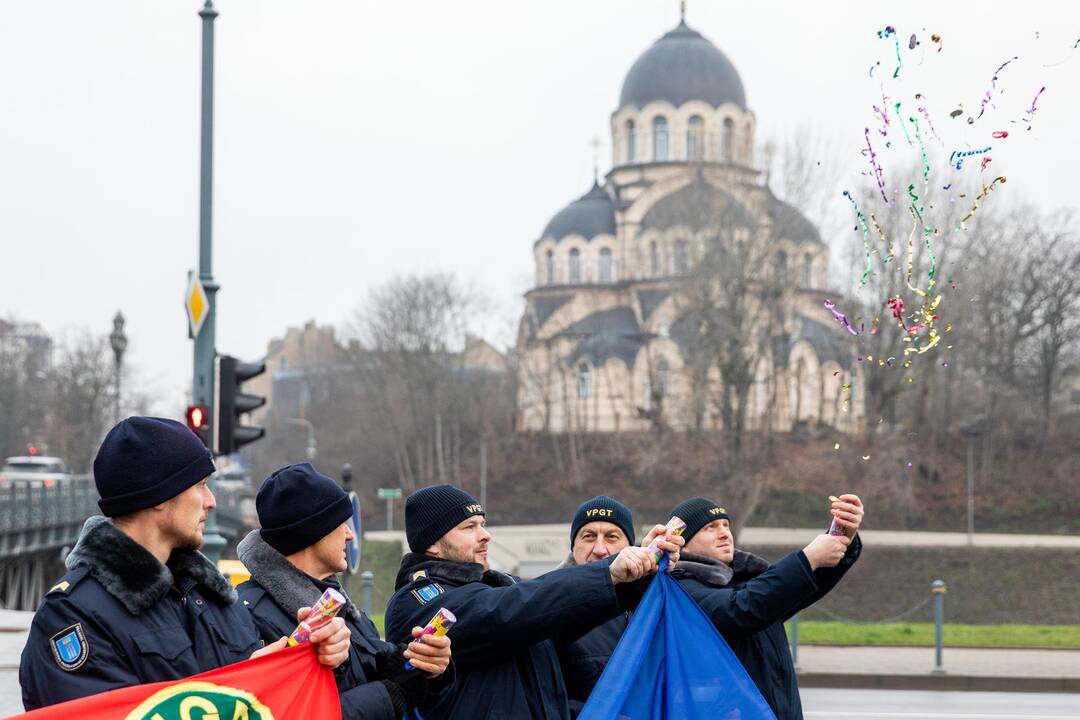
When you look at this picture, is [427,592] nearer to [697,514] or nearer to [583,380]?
[697,514]

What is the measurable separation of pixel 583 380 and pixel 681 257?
1040 inches

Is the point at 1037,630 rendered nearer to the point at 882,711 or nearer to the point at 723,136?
the point at 882,711

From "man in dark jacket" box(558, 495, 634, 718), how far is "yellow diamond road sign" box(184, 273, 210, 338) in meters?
9.57

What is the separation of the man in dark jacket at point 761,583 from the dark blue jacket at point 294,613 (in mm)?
1511

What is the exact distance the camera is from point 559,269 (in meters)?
93.2

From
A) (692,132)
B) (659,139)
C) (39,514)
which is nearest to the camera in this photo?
(39,514)

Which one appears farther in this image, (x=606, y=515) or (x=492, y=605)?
(x=606, y=515)

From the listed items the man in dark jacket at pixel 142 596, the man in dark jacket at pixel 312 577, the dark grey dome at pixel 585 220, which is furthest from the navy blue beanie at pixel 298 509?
the dark grey dome at pixel 585 220

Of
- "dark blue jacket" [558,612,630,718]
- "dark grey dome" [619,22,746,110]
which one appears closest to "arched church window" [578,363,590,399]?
"dark grey dome" [619,22,746,110]

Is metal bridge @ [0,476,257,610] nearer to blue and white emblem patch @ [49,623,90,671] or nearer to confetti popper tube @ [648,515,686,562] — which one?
confetti popper tube @ [648,515,686,562]

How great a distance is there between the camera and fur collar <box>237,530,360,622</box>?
197 inches

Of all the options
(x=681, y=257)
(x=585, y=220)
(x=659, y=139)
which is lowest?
(x=681, y=257)

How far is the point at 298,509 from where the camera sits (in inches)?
200

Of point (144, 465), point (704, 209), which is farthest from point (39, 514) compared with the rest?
point (144, 465)
